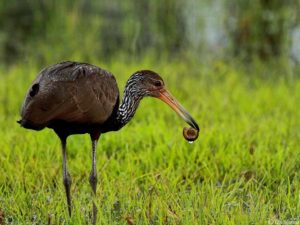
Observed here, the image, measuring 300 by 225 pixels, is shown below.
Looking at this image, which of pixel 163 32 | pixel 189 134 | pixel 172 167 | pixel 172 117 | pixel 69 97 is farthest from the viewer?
pixel 163 32

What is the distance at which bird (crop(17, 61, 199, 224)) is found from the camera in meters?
4.36

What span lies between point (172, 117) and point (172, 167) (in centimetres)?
195

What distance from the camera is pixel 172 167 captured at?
5910mm

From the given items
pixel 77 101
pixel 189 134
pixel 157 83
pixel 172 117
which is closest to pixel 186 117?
pixel 189 134

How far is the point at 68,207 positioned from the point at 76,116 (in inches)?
28.2

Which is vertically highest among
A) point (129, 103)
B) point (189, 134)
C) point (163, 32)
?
point (163, 32)

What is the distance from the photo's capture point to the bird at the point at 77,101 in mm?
4363

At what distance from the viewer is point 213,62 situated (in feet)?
33.2

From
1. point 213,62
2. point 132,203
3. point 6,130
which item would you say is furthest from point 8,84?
point 132,203

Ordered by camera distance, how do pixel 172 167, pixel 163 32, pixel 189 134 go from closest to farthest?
pixel 189 134
pixel 172 167
pixel 163 32

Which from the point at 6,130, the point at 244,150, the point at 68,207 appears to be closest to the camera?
the point at 68,207

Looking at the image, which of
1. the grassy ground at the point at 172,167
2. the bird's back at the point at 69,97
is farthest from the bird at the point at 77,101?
the grassy ground at the point at 172,167

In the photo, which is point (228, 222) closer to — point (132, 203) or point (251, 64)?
point (132, 203)

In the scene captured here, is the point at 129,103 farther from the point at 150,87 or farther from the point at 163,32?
the point at 163,32
